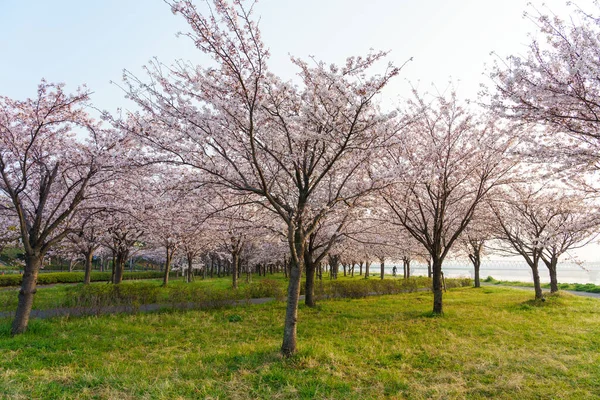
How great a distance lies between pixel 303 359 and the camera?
572 cm

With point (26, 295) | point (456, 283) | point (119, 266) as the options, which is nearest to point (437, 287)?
point (26, 295)

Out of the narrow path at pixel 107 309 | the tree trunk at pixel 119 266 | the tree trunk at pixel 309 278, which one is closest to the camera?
the narrow path at pixel 107 309

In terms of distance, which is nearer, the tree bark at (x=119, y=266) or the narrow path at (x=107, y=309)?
the narrow path at (x=107, y=309)

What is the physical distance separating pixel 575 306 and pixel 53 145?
19.6 m

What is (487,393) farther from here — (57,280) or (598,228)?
(57,280)

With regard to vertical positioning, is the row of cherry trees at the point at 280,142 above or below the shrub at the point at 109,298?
above

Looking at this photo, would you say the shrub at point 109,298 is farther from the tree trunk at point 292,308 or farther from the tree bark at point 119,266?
the tree bark at point 119,266

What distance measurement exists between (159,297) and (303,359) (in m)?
9.15

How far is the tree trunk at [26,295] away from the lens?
7520 millimetres

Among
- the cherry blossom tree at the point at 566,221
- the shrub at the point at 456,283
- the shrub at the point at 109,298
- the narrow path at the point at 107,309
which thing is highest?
the cherry blossom tree at the point at 566,221

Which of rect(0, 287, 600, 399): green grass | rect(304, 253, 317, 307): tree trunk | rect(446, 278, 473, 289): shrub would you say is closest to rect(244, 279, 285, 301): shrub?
rect(304, 253, 317, 307): tree trunk

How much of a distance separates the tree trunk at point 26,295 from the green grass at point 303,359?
22cm

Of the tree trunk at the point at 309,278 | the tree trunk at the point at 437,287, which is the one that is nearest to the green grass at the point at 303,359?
the tree trunk at the point at 437,287

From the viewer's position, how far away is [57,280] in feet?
88.0
